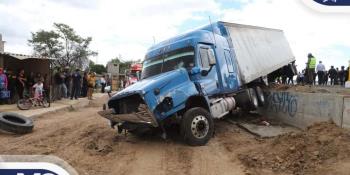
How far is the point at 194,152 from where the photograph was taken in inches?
376

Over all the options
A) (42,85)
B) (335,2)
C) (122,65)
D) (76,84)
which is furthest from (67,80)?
(122,65)

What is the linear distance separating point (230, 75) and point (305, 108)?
7.24 feet

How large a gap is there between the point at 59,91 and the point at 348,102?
50.2 ft

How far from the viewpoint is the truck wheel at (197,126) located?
32.6ft

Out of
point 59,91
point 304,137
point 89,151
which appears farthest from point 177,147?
point 59,91

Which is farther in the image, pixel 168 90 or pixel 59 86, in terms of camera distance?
pixel 59 86

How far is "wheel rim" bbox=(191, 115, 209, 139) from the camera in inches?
396

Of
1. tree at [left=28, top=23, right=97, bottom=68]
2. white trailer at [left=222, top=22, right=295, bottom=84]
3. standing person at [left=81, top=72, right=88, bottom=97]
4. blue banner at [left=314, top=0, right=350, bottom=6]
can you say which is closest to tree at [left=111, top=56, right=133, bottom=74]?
tree at [left=28, top=23, right=97, bottom=68]

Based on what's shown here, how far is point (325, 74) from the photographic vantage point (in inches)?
1004

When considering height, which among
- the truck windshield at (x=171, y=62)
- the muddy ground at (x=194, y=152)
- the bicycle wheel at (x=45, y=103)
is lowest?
the muddy ground at (x=194, y=152)

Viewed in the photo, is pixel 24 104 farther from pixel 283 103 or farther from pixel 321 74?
pixel 321 74

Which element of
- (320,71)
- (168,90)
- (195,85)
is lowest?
(168,90)

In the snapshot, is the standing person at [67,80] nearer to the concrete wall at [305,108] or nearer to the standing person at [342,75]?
the concrete wall at [305,108]

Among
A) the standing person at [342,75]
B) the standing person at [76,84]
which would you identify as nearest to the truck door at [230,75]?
the standing person at [76,84]
